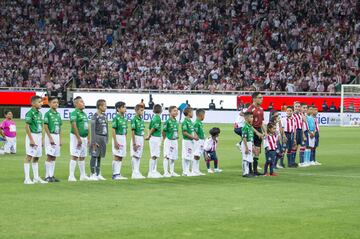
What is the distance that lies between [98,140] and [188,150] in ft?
8.87

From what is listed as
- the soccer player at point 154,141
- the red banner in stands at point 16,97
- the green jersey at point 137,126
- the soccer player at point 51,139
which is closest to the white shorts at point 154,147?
the soccer player at point 154,141

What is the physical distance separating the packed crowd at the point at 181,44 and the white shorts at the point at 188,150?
32294mm

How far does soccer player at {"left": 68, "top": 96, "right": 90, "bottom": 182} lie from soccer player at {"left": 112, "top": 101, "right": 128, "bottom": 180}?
79 centimetres

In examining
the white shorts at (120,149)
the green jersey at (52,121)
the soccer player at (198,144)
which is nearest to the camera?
the green jersey at (52,121)

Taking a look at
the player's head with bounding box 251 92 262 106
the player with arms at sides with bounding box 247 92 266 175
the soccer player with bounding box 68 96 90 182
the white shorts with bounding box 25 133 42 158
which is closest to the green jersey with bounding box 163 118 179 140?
the player with arms at sides with bounding box 247 92 266 175

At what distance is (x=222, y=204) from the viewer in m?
16.2

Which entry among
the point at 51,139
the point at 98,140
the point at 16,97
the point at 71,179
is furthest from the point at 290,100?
the point at 51,139

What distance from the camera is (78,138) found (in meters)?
20.5

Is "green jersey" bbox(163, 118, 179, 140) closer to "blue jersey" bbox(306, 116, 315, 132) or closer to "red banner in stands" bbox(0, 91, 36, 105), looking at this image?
"blue jersey" bbox(306, 116, 315, 132)

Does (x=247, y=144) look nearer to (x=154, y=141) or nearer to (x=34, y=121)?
(x=154, y=141)

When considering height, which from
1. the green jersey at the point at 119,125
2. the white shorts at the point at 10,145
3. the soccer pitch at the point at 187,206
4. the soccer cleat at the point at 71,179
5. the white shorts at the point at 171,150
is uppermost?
the green jersey at the point at 119,125

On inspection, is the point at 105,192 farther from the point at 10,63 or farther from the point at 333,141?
the point at 10,63

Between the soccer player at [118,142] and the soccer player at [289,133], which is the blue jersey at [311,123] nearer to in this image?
the soccer player at [289,133]

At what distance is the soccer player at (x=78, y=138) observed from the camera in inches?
811
